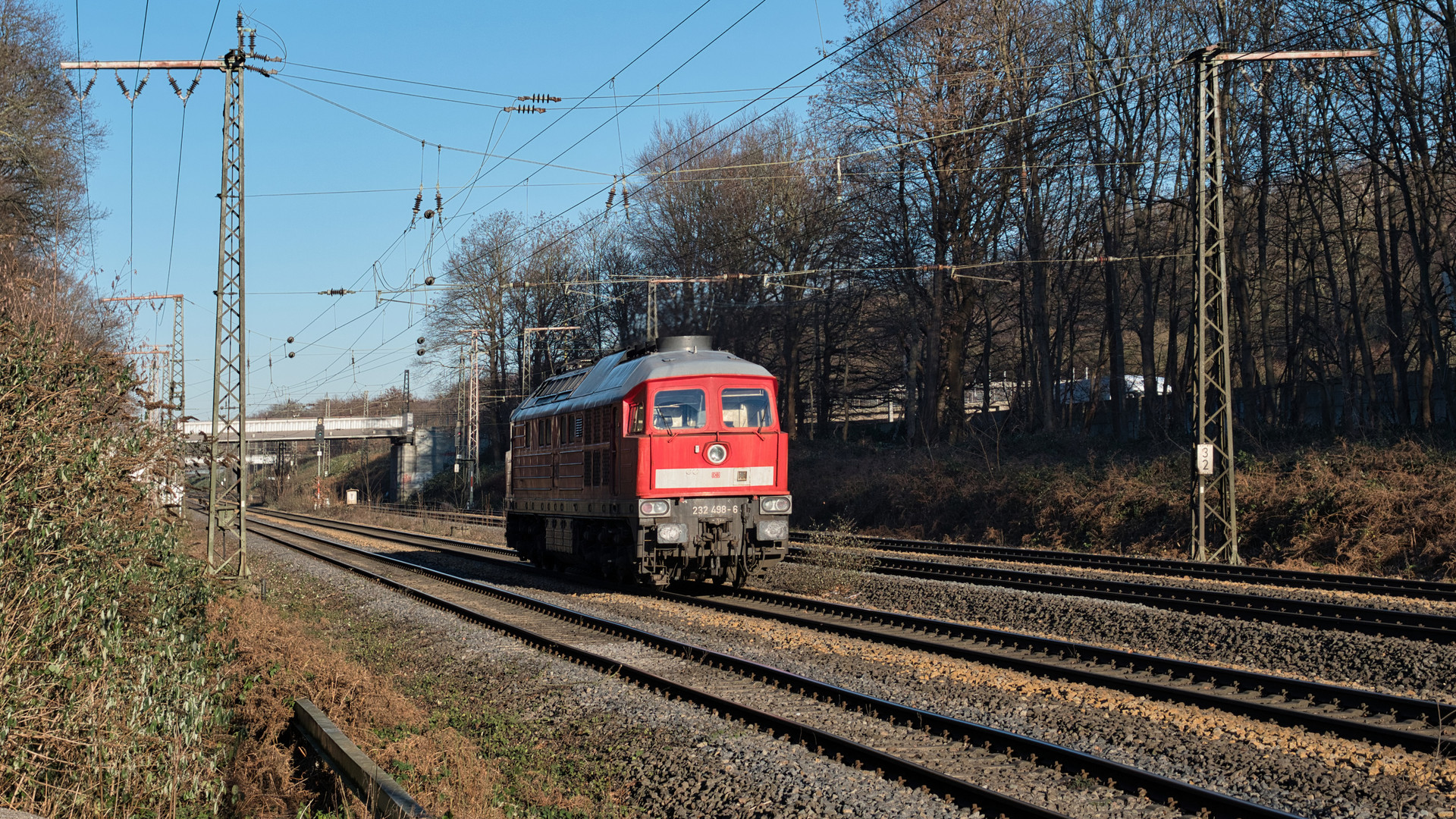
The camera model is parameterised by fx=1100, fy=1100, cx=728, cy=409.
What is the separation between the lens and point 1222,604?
43.2 feet

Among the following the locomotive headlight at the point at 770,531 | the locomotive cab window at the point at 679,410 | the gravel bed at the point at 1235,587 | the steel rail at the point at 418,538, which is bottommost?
the steel rail at the point at 418,538

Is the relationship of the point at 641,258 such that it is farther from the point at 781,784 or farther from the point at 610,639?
the point at 781,784

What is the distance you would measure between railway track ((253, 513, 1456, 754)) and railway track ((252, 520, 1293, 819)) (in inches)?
74.2

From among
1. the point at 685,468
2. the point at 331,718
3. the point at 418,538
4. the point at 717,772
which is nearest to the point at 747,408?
the point at 685,468

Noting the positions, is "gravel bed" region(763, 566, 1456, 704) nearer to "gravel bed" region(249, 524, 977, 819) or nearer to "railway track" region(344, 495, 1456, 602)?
"railway track" region(344, 495, 1456, 602)

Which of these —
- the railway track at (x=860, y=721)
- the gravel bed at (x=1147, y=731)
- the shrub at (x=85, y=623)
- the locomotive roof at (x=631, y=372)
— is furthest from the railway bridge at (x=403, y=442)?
the gravel bed at (x=1147, y=731)

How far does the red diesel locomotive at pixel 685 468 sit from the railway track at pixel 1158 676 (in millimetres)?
1098

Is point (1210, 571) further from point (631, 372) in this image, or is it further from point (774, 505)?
point (631, 372)

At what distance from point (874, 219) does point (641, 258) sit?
1779cm

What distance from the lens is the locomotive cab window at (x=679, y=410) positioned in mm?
15164

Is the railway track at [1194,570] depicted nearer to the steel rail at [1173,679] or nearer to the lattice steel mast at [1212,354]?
the lattice steel mast at [1212,354]

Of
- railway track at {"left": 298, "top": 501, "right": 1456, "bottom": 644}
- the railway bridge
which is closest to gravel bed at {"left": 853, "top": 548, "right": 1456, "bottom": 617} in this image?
railway track at {"left": 298, "top": 501, "right": 1456, "bottom": 644}

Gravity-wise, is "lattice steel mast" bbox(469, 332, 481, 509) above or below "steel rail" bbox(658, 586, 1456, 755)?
above

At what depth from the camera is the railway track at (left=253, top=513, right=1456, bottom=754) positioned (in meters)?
7.56
